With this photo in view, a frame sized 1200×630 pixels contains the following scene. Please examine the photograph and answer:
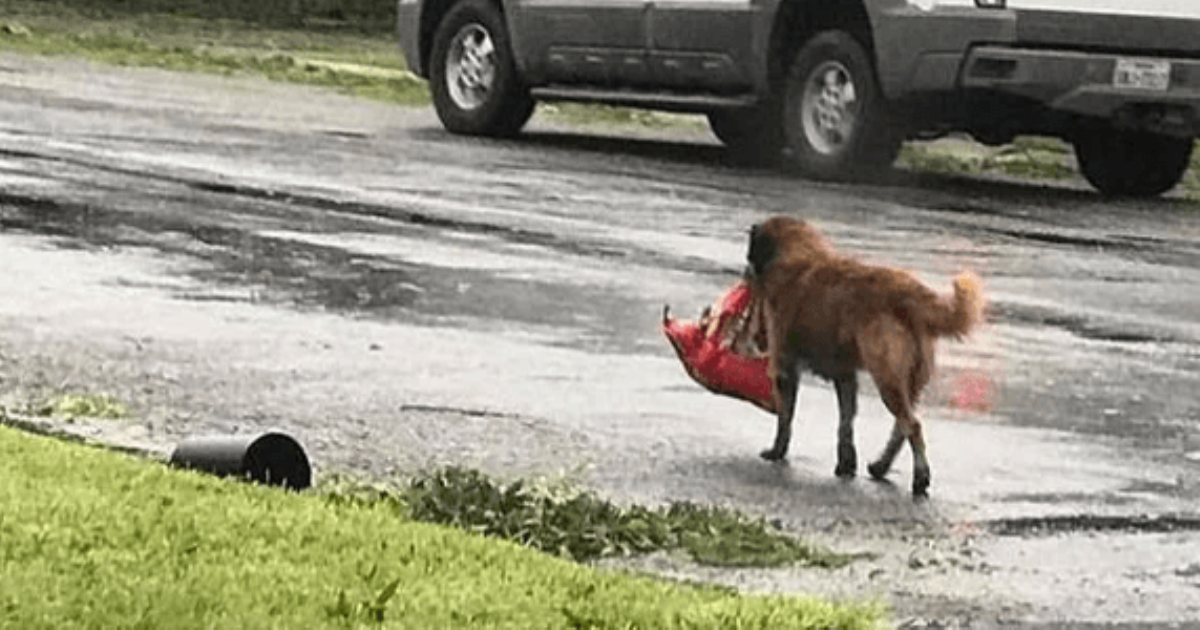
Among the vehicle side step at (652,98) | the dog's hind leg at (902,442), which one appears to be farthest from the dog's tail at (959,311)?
the vehicle side step at (652,98)

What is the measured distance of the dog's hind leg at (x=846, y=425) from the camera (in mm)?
6984

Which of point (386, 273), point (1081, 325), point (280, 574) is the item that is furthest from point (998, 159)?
point (280, 574)

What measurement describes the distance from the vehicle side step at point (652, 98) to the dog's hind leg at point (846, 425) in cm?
A: 948

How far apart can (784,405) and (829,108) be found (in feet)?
29.5

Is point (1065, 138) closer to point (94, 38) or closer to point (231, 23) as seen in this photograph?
point (94, 38)

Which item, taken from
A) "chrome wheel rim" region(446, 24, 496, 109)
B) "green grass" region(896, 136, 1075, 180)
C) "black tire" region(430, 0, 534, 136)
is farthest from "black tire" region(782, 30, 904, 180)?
"chrome wheel rim" region(446, 24, 496, 109)

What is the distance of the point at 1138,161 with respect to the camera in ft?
55.2

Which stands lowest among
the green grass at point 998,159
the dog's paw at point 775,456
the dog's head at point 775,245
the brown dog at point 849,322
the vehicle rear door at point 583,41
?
the green grass at point 998,159

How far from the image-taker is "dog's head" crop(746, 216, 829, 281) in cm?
690

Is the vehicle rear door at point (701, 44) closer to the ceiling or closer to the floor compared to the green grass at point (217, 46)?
closer to the ceiling

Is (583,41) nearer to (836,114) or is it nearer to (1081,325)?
(836,114)

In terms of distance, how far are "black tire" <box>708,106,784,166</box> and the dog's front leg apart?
30.8 ft

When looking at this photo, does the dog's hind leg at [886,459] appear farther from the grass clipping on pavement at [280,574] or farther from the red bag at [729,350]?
the grass clipping on pavement at [280,574]

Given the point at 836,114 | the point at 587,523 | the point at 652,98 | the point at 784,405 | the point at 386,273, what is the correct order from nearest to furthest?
the point at 587,523
the point at 784,405
the point at 386,273
the point at 836,114
the point at 652,98
